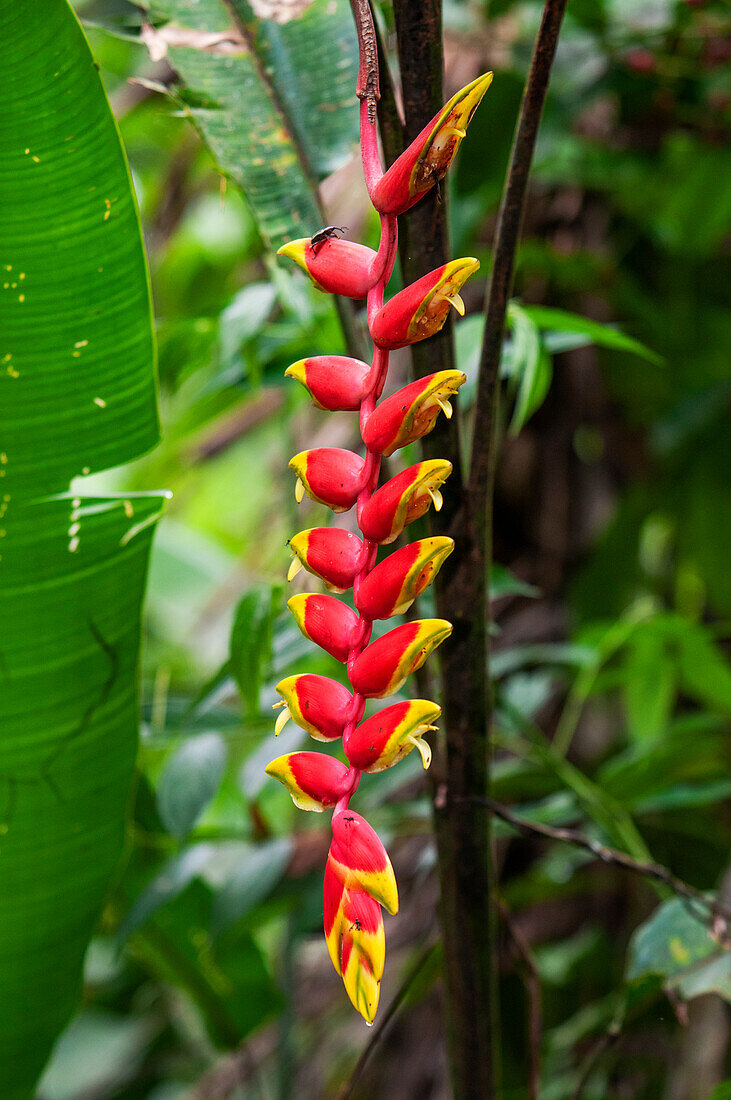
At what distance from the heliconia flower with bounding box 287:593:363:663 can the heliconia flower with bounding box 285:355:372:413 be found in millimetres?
59

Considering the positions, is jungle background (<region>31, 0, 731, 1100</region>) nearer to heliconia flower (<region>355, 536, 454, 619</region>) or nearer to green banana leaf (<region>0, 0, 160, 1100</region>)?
green banana leaf (<region>0, 0, 160, 1100</region>)

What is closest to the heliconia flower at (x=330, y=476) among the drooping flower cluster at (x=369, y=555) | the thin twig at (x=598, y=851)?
the drooping flower cluster at (x=369, y=555)

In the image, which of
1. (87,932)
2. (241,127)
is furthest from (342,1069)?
(241,127)

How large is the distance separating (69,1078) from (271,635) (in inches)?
39.6

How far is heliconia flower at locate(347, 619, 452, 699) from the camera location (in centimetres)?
23

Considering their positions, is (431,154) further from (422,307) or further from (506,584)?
(506,584)

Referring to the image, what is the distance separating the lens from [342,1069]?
3.67ft

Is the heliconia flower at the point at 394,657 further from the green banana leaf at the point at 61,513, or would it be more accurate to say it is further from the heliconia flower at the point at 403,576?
the green banana leaf at the point at 61,513

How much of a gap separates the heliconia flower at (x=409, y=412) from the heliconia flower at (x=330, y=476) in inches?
0.4

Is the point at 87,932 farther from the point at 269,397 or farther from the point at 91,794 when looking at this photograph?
the point at 269,397

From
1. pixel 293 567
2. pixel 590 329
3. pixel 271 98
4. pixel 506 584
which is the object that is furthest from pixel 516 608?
pixel 293 567

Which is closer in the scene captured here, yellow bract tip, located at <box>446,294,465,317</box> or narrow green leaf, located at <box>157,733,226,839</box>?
yellow bract tip, located at <box>446,294,465,317</box>

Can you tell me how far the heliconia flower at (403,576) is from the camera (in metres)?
0.23

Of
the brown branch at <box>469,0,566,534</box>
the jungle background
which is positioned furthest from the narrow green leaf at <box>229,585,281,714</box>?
the brown branch at <box>469,0,566,534</box>
